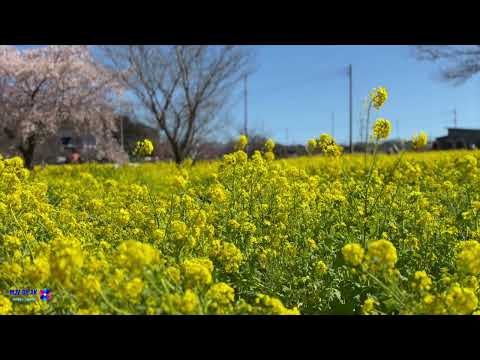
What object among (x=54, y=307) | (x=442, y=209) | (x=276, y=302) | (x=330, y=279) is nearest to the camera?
(x=276, y=302)

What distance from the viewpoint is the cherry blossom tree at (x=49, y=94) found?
1331 cm

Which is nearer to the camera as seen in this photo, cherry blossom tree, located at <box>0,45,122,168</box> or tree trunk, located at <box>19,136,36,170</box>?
tree trunk, located at <box>19,136,36,170</box>

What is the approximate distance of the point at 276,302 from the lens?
6.22 ft

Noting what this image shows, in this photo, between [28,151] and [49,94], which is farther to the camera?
[49,94]

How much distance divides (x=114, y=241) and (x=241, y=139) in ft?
5.74

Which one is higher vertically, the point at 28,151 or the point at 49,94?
the point at 49,94

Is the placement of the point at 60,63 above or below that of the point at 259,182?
above

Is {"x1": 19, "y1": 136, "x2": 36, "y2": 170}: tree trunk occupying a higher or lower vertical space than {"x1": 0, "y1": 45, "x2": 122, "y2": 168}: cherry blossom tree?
lower

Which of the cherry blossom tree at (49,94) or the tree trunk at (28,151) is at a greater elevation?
the cherry blossom tree at (49,94)

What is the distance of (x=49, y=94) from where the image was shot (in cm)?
1391

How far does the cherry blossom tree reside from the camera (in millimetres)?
13312

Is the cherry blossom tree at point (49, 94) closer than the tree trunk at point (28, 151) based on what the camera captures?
No
